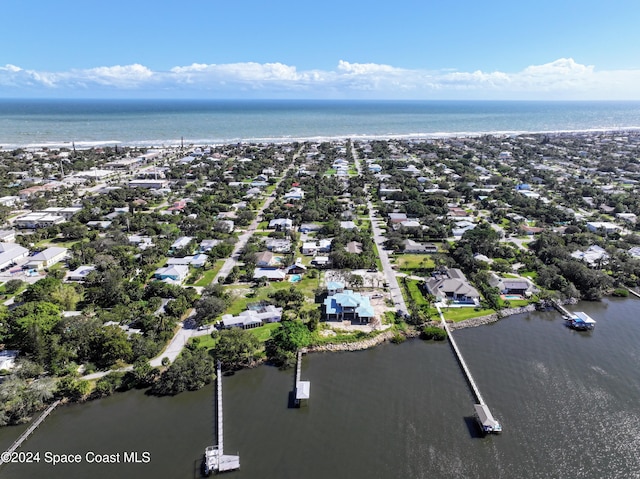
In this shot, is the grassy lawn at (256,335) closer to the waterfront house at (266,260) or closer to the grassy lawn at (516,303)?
the waterfront house at (266,260)

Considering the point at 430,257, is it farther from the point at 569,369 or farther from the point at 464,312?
the point at 569,369

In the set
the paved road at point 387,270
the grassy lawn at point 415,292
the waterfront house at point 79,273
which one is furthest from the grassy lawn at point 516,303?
the waterfront house at point 79,273

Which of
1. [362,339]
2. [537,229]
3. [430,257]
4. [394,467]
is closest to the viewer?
[394,467]

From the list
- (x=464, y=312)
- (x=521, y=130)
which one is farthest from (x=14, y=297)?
(x=521, y=130)

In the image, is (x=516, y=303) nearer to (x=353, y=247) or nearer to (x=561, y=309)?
(x=561, y=309)

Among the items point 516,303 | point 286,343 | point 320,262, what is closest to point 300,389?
point 286,343

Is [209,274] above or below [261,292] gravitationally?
above

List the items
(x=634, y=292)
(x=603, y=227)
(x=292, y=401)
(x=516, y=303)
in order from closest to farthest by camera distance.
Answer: (x=292, y=401) < (x=516, y=303) < (x=634, y=292) < (x=603, y=227)

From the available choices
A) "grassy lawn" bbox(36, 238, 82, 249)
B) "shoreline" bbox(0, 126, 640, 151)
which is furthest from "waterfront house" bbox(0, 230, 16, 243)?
"shoreline" bbox(0, 126, 640, 151)
